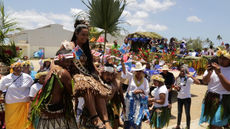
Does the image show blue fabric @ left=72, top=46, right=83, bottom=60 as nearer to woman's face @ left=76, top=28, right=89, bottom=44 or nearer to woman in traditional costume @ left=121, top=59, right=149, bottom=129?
woman's face @ left=76, top=28, right=89, bottom=44

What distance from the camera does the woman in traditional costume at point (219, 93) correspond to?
13.3 ft

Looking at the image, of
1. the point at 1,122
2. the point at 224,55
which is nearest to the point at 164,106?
the point at 224,55

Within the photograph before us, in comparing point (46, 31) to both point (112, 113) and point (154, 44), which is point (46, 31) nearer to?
point (154, 44)

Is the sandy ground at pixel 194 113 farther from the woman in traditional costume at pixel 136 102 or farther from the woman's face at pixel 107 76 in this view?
the woman's face at pixel 107 76

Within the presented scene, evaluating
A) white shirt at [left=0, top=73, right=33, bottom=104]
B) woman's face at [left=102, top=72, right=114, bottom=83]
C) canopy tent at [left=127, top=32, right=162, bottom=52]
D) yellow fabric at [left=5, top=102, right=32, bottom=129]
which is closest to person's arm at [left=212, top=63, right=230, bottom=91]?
woman's face at [left=102, top=72, right=114, bottom=83]

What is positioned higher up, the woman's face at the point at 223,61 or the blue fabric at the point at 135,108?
the woman's face at the point at 223,61

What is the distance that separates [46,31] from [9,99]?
49.3 meters

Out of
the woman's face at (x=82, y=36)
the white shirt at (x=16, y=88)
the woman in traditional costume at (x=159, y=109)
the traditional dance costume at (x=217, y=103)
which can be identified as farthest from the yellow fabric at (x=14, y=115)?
the traditional dance costume at (x=217, y=103)

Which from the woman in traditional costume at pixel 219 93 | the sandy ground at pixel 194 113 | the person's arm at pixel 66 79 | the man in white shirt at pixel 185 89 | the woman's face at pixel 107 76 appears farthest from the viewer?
the sandy ground at pixel 194 113

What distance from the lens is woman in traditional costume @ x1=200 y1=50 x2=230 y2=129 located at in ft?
13.3

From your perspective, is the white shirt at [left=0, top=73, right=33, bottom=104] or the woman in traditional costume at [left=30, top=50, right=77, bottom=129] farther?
the white shirt at [left=0, top=73, right=33, bottom=104]

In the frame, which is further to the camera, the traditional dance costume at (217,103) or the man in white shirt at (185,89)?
the man in white shirt at (185,89)

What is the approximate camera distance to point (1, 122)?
4680 millimetres

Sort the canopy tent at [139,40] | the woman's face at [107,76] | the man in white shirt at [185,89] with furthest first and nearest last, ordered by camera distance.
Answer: the canopy tent at [139,40]
the man in white shirt at [185,89]
the woman's face at [107,76]
